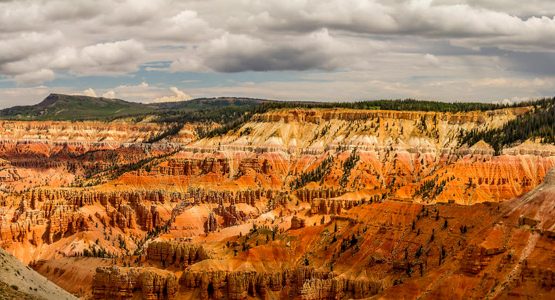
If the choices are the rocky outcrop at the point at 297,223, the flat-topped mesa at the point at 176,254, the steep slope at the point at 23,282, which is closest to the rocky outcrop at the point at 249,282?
the flat-topped mesa at the point at 176,254

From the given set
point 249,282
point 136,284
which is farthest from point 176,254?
point 249,282

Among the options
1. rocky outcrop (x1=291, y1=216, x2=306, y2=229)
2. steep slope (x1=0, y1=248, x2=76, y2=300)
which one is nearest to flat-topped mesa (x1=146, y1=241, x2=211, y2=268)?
rocky outcrop (x1=291, y1=216, x2=306, y2=229)

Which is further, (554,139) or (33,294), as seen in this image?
(554,139)

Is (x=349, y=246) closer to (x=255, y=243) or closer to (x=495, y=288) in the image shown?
(x=255, y=243)

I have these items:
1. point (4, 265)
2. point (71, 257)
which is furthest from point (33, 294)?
point (71, 257)

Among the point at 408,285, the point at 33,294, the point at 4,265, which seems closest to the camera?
the point at 33,294

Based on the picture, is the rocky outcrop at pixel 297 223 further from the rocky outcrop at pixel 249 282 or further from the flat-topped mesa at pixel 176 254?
the rocky outcrop at pixel 249 282
